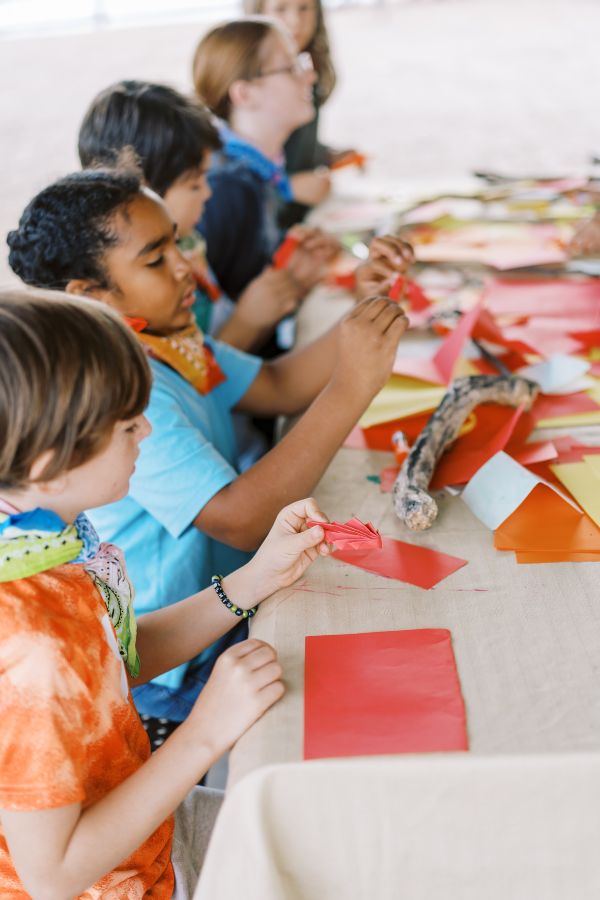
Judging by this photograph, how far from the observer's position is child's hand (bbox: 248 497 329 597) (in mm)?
875

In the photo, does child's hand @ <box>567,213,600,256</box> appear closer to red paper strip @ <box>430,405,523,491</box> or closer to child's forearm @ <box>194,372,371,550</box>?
red paper strip @ <box>430,405,523,491</box>

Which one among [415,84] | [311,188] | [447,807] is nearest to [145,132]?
[311,188]

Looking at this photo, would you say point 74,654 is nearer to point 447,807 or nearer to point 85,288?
point 447,807

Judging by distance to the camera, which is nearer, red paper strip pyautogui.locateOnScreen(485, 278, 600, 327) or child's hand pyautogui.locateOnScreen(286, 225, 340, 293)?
red paper strip pyautogui.locateOnScreen(485, 278, 600, 327)

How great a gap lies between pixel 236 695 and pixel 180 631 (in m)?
0.25

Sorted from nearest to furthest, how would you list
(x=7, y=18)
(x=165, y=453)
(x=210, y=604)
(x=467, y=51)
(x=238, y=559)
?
1. (x=210, y=604)
2. (x=165, y=453)
3. (x=238, y=559)
4. (x=467, y=51)
5. (x=7, y=18)

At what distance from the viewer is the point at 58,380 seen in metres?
0.70

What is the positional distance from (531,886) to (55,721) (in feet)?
1.26

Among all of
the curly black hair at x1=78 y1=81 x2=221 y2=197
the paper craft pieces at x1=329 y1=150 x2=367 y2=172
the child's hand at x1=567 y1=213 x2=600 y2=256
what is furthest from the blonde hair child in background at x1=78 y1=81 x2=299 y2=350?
the paper craft pieces at x1=329 y1=150 x2=367 y2=172

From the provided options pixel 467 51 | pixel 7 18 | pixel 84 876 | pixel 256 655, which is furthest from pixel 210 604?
pixel 7 18

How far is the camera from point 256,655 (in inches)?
30.2

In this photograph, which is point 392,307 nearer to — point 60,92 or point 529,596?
point 529,596

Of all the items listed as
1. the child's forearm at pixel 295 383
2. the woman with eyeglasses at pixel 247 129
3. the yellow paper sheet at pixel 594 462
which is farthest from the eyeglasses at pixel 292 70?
the yellow paper sheet at pixel 594 462

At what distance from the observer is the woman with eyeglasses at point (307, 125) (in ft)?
8.27
